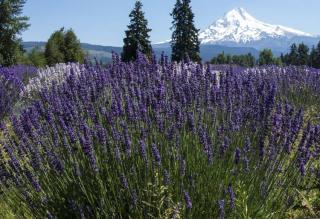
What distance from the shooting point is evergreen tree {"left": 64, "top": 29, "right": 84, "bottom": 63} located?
148 ft

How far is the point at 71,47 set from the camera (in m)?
46.0

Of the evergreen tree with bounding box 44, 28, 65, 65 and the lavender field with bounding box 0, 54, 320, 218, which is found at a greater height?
the lavender field with bounding box 0, 54, 320, 218

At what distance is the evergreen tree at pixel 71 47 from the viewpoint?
148 ft

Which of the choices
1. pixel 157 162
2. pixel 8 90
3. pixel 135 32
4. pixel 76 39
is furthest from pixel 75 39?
pixel 157 162

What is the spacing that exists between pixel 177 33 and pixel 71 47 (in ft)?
37.7

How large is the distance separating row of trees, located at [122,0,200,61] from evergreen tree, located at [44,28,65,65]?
24.9ft

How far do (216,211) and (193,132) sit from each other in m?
0.68

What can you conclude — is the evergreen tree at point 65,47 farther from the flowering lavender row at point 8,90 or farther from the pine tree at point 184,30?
the flowering lavender row at point 8,90

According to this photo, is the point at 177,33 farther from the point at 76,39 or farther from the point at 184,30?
the point at 76,39

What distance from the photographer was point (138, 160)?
338 centimetres

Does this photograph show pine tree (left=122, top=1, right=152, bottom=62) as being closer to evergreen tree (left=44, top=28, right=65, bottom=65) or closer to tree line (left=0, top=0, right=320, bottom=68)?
tree line (left=0, top=0, right=320, bottom=68)

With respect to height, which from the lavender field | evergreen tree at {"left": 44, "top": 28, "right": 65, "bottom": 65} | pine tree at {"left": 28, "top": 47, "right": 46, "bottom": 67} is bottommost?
pine tree at {"left": 28, "top": 47, "right": 46, "bottom": 67}

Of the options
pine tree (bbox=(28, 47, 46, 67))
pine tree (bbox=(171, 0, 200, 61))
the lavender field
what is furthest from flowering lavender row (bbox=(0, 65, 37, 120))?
pine tree (bbox=(171, 0, 200, 61))

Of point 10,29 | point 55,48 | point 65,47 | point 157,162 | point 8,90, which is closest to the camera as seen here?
point 157,162
